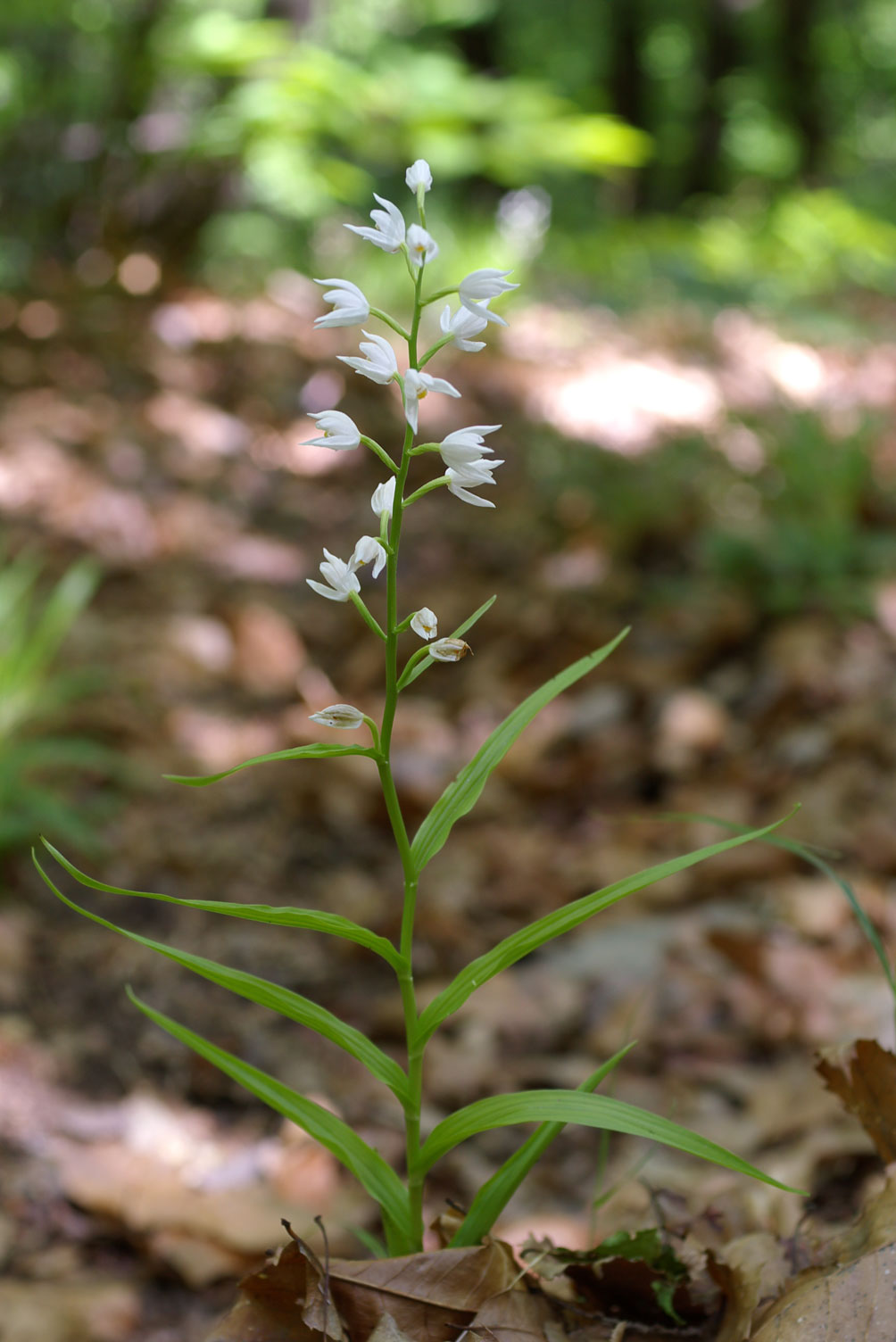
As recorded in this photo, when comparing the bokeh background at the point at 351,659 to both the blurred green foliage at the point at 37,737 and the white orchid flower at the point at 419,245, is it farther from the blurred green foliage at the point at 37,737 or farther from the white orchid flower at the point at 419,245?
the white orchid flower at the point at 419,245

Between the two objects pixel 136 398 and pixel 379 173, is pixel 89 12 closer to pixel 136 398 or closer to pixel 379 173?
pixel 136 398

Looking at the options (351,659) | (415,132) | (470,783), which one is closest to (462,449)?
(470,783)

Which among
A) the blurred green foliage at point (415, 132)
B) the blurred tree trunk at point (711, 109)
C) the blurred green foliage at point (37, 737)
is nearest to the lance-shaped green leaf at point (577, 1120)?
the blurred green foliage at point (37, 737)

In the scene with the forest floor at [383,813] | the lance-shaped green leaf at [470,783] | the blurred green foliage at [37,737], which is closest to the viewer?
the lance-shaped green leaf at [470,783]

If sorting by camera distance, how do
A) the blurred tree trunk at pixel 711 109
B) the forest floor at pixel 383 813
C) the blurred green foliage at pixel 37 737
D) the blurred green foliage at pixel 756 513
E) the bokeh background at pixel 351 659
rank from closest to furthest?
the forest floor at pixel 383 813 → the bokeh background at pixel 351 659 → the blurred green foliage at pixel 37 737 → the blurred green foliage at pixel 756 513 → the blurred tree trunk at pixel 711 109

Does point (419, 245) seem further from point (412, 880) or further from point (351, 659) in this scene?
point (351, 659)

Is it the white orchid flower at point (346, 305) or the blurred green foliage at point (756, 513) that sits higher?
the white orchid flower at point (346, 305)

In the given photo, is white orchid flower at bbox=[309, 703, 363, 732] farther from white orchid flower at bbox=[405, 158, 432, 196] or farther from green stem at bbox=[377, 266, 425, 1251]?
white orchid flower at bbox=[405, 158, 432, 196]

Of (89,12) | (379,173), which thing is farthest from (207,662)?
(379,173)
